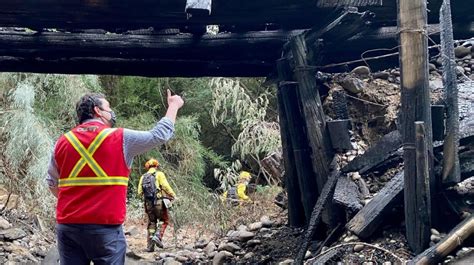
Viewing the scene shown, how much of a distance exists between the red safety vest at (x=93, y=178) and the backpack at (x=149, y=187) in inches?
257

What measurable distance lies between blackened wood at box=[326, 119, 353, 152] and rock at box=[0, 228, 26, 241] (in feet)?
20.9

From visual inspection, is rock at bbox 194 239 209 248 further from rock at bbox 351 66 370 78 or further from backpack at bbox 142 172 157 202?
rock at bbox 351 66 370 78

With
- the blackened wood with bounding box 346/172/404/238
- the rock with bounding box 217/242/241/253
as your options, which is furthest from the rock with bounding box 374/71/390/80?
the rock with bounding box 217/242/241/253

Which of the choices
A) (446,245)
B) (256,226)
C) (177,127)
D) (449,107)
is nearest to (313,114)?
(449,107)

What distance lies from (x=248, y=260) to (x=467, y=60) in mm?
3327

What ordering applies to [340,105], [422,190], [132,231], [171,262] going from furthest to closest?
[132,231]
[171,262]
[340,105]
[422,190]

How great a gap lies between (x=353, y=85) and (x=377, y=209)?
6.45 feet

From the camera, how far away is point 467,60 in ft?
22.9

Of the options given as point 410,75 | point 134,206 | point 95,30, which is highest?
point 95,30

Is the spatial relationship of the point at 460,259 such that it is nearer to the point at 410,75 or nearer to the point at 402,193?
the point at 402,193

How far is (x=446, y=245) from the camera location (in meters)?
4.61

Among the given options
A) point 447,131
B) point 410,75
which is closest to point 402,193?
point 447,131

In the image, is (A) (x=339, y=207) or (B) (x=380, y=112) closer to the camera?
(A) (x=339, y=207)

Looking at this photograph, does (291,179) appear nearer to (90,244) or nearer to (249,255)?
(249,255)
